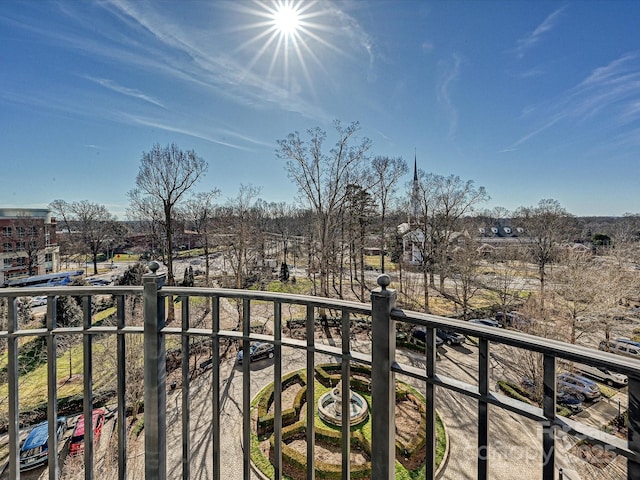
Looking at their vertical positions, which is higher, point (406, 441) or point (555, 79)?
point (555, 79)

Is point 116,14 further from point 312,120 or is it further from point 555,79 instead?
point 555,79

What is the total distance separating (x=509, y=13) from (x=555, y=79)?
12.0 feet

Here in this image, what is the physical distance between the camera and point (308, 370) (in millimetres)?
1555

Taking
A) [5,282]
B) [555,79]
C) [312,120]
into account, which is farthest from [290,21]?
[5,282]

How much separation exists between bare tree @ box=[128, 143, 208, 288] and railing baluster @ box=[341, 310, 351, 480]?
1302 cm

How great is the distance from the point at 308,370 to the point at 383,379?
1.44ft

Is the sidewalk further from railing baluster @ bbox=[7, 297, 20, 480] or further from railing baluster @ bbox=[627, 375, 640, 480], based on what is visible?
railing baluster @ bbox=[7, 297, 20, 480]

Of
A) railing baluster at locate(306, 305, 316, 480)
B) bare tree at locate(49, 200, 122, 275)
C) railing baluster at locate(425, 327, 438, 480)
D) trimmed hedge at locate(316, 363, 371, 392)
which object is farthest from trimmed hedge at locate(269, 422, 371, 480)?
bare tree at locate(49, 200, 122, 275)

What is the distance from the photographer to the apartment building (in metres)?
16.9

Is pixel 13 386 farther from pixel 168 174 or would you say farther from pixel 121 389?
pixel 168 174

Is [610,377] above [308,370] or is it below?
below

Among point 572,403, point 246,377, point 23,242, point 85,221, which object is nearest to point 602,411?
point 572,403

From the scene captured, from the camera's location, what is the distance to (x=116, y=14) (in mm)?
4629

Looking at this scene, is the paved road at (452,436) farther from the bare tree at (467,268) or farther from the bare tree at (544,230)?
the bare tree at (544,230)
